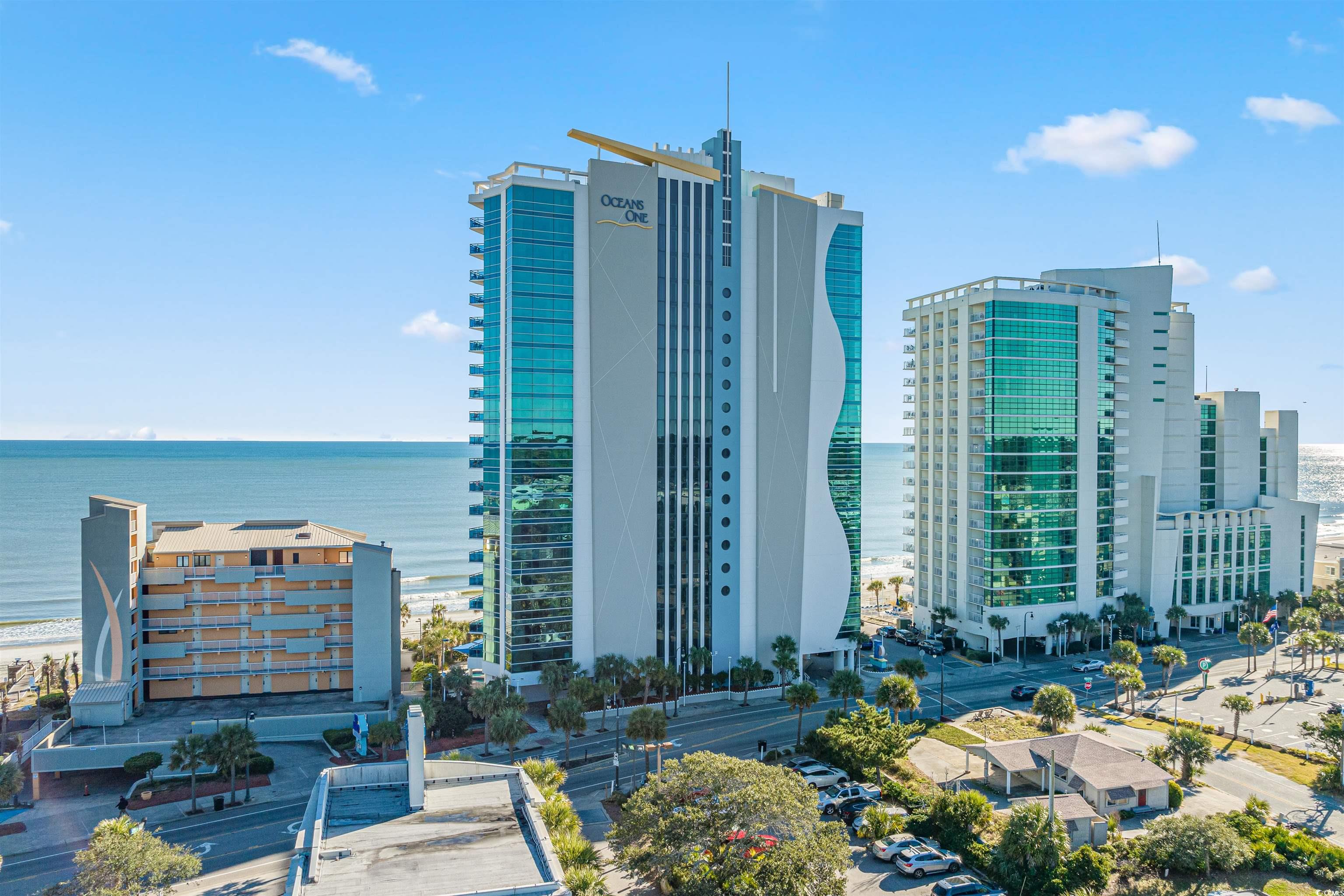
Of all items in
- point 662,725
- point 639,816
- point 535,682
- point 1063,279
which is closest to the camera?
point 639,816

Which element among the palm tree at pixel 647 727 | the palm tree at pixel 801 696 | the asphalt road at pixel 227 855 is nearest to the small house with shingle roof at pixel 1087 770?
the palm tree at pixel 801 696

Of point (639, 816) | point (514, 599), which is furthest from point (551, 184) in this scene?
point (639, 816)

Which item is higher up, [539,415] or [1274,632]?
[539,415]

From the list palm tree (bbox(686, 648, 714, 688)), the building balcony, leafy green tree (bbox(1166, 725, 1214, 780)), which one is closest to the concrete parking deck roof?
the building balcony

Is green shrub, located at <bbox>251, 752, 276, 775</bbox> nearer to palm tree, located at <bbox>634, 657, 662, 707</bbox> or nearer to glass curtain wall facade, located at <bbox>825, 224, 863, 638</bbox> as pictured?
palm tree, located at <bbox>634, 657, 662, 707</bbox>

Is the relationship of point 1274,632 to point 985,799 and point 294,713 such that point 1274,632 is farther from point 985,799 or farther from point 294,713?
point 294,713

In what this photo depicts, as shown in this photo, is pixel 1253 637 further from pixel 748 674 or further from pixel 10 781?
pixel 10 781

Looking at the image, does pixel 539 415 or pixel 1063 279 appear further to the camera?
pixel 1063 279
